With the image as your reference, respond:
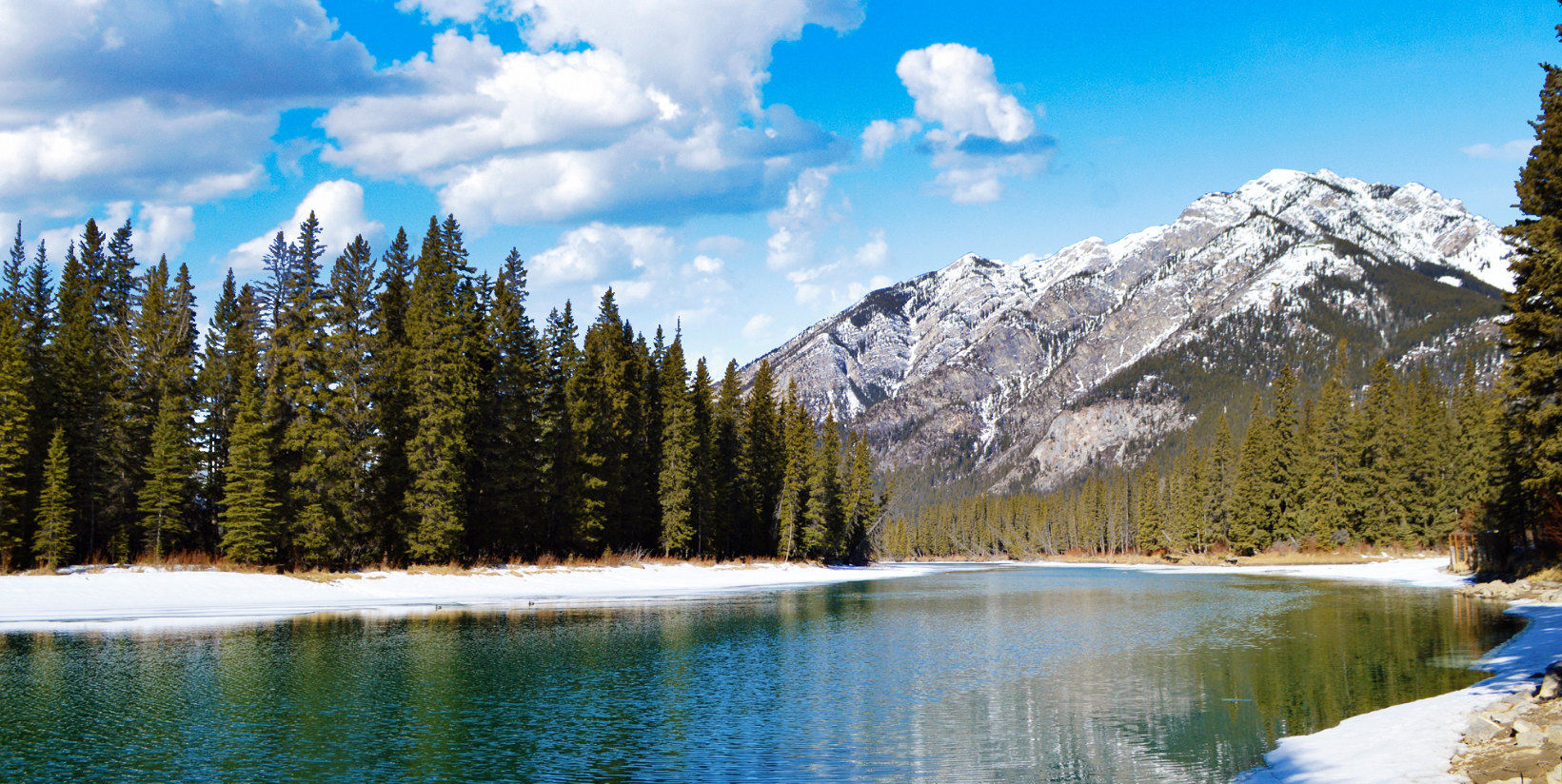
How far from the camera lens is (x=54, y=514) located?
47.4m

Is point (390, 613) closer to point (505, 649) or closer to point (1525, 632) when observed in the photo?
point (505, 649)

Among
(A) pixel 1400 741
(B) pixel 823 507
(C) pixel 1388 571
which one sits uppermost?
(B) pixel 823 507

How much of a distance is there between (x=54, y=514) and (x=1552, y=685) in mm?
58839

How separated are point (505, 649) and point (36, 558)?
32.1m

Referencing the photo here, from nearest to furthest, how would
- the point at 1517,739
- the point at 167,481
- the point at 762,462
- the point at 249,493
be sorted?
the point at 1517,739 < the point at 249,493 < the point at 167,481 < the point at 762,462

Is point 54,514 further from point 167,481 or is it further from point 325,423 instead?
point 325,423

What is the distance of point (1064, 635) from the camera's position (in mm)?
37844

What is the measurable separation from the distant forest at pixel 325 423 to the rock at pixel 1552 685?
168 ft

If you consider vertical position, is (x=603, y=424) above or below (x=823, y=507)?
above

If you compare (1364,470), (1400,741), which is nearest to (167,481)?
(1400,741)

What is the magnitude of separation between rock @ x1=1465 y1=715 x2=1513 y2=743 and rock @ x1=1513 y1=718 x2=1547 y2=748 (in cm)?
38

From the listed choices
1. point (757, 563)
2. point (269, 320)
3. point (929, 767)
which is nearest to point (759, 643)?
point (929, 767)

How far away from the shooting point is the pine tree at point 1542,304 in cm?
3550

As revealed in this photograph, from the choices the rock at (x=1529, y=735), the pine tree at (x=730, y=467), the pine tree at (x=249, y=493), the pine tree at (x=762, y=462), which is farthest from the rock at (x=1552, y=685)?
the pine tree at (x=762, y=462)
